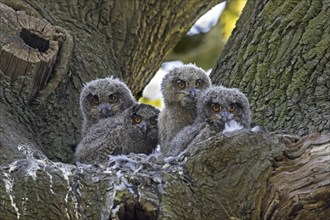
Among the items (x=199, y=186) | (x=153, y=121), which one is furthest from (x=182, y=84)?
(x=199, y=186)

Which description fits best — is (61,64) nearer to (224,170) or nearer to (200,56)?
(224,170)

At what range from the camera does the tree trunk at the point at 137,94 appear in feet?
14.7

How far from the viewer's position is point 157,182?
4609 mm

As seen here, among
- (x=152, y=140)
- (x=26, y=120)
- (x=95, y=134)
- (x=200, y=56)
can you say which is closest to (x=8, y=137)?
(x=26, y=120)

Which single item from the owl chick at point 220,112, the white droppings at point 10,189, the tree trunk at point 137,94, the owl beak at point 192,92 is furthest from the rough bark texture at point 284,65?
the white droppings at point 10,189

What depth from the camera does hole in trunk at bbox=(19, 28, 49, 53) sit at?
6.22 m

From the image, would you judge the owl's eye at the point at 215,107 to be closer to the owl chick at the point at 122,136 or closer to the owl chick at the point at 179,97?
the owl chick at the point at 179,97

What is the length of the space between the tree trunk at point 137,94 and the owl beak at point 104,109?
244 millimetres

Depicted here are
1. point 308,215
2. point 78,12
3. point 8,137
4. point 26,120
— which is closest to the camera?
point 308,215

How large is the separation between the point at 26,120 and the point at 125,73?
1.70 m

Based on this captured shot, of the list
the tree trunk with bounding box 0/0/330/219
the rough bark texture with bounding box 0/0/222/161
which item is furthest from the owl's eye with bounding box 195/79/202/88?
the rough bark texture with bounding box 0/0/222/161

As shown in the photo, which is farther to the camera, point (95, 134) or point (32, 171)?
point (95, 134)

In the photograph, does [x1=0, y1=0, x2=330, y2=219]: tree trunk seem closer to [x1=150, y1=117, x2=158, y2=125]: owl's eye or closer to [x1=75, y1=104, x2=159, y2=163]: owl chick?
[x1=75, y1=104, x2=159, y2=163]: owl chick

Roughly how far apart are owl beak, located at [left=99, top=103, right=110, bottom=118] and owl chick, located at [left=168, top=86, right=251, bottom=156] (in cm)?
97
